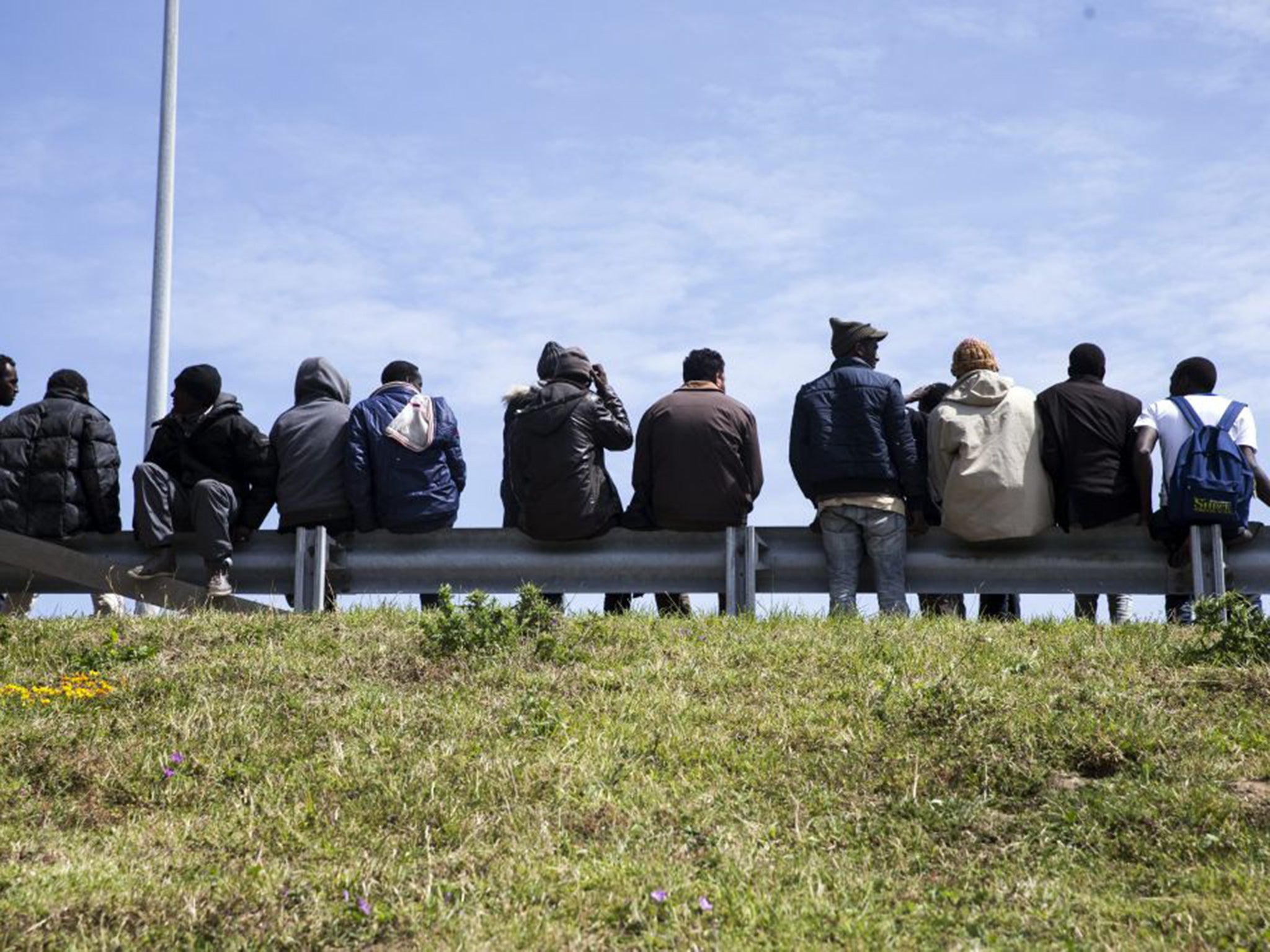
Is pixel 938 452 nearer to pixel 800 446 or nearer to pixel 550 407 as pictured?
pixel 800 446

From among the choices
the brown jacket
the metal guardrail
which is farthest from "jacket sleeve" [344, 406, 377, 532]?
the brown jacket

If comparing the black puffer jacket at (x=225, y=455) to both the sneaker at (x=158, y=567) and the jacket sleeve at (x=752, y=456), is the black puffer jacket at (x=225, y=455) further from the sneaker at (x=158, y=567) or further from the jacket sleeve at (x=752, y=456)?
the jacket sleeve at (x=752, y=456)

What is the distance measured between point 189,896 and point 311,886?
16.7 inches

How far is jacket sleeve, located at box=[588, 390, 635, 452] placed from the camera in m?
12.6

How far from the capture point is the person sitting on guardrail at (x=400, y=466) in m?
12.7

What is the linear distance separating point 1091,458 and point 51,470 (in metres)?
7.49

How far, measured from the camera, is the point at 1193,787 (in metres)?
7.04

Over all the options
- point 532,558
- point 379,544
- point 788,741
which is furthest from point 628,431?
point 788,741

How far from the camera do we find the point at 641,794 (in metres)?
7.17

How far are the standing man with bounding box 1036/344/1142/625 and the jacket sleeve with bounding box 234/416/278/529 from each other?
18.3 ft

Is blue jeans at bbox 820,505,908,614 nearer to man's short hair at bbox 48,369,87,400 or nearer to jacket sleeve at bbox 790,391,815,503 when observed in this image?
jacket sleeve at bbox 790,391,815,503

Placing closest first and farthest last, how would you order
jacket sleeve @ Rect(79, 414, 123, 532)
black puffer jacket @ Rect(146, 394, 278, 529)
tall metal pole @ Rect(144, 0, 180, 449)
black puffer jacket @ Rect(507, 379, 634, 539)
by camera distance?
black puffer jacket @ Rect(507, 379, 634, 539), black puffer jacket @ Rect(146, 394, 278, 529), jacket sleeve @ Rect(79, 414, 123, 532), tall metal pole @ Rect(144, 0, 180, 449)

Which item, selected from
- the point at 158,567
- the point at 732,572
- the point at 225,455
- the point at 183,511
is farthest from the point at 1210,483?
the point at 158,567

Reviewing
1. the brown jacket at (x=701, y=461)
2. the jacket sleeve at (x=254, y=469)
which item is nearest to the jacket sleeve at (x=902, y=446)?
the brown jacket at (x=701, y=461)
